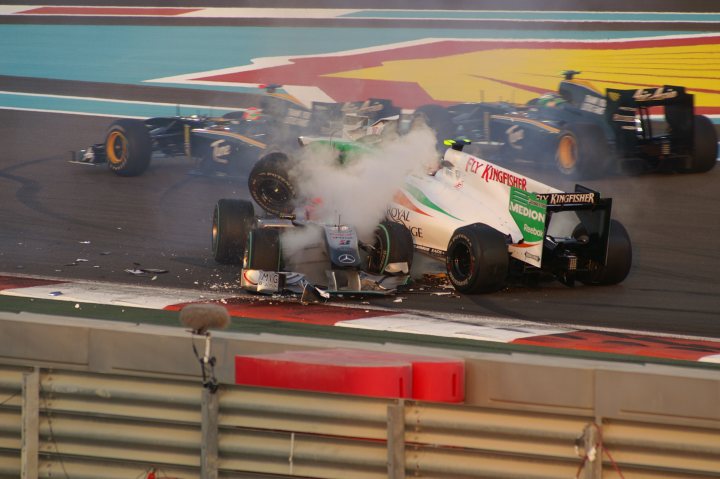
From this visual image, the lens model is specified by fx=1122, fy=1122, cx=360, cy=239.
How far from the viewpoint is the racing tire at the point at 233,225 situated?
11758 mm

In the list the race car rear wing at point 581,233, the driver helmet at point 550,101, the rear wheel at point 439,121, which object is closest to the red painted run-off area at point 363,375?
the race car rear wing at point 581,233

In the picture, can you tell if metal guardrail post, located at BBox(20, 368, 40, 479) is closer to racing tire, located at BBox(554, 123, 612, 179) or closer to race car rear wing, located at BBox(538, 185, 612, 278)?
race car rear wing, located at BBox(538, 185, 612, 278)

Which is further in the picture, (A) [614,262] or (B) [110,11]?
(B) [110,11]

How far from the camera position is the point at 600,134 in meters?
15.9

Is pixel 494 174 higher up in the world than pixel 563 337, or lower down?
higher up

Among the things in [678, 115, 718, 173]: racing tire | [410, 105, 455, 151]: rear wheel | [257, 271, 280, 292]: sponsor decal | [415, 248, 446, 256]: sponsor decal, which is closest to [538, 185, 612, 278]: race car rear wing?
[415, 248, 446, 256]: sponsor decal

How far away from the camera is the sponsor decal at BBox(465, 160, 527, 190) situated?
11.1 meters

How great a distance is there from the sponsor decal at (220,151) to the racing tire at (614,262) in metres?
7.50

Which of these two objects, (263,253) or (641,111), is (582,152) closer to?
(641,111)

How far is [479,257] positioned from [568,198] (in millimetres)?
1019

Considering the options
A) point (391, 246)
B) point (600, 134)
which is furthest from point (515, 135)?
point (391, 246)

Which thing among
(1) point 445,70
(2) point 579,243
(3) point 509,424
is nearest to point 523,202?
(2) point 579,243

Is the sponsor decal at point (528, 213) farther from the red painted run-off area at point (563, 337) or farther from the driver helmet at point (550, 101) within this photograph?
the driver helmet at point (550, 101)

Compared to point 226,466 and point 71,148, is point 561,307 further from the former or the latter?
point 71,148
